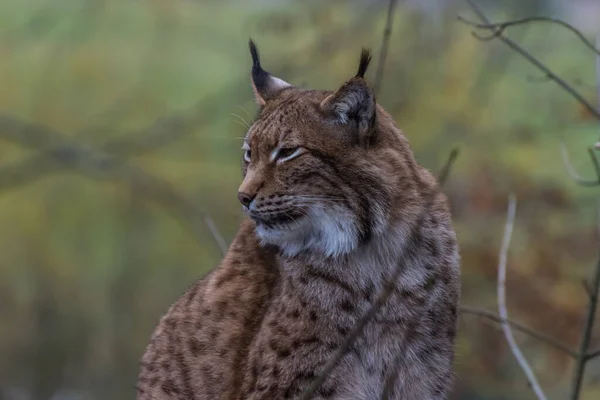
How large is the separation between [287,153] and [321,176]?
0.49 feet

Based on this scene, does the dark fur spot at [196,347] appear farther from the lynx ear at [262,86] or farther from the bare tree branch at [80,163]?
the bare tree branch at [80,163]

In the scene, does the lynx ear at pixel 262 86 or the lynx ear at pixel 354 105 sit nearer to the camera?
the lynx ear at pixel 354 105

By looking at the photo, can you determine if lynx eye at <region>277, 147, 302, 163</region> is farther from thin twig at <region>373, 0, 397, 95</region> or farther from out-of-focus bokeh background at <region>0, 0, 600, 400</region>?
out-of-focus bokeh background at <region>0, 0, 600, 400</region>

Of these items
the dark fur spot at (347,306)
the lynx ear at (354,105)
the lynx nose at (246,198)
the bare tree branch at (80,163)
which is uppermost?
the bare tree branch at (80,163)

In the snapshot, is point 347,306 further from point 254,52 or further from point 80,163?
point 80,163

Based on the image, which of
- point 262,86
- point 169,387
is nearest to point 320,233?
point 262,86

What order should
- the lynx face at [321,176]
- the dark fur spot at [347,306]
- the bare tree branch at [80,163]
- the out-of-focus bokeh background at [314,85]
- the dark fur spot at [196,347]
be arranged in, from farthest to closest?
the out-of-focus bokeh background at [314,85], the bare tree branch at [80,163], the dark fur spot at [196,347], the dark fur spot at [347,306], the lynx face at [321,176]

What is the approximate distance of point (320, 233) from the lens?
3.19 metres

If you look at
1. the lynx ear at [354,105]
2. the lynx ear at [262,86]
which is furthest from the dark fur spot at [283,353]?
the lynx ear at [262,86]

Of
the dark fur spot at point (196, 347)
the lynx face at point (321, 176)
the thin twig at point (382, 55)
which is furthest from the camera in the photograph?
the dark fur spot at point (196, 347)

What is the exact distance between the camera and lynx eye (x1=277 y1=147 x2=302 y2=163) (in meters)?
3.13

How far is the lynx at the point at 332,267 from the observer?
3102 mm

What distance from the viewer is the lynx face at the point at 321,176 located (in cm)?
306

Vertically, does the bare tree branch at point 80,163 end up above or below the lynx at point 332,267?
above
